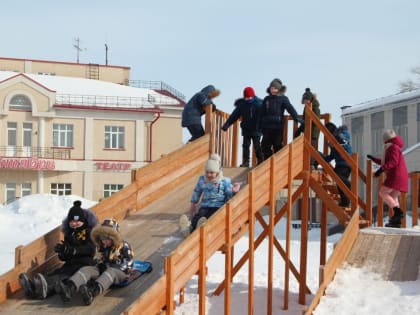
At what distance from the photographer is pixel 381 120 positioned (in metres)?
46.3

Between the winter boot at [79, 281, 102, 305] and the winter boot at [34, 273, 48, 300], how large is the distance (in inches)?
20.1

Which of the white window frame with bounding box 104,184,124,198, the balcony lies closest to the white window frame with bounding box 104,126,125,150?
the white window frame with bounding box 104,184,124,198

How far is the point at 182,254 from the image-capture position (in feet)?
25.5

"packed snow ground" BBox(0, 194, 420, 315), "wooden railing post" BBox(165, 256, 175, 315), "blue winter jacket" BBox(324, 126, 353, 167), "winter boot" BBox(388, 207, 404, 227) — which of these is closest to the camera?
"wooden railing post" BBox(165, 256, 175, 315)

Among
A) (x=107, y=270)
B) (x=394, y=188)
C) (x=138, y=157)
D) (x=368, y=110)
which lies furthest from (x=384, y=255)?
(x=368, y=110)

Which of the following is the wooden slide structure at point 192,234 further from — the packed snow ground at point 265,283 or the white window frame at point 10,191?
the white window frame at point 10,191

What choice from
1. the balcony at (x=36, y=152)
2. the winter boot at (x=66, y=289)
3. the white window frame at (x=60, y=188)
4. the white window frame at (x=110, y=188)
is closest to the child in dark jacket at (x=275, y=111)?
the winter boot at (x=66, y=289)

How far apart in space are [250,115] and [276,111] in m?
0.87

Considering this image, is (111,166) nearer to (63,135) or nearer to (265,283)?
(63,135)

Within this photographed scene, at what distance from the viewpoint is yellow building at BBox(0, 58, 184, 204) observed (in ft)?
140

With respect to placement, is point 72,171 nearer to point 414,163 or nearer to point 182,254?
point 414,163

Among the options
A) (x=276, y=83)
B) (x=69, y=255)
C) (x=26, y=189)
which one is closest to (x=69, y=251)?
(x=69, y=255)

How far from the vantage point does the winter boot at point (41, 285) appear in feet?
25.7

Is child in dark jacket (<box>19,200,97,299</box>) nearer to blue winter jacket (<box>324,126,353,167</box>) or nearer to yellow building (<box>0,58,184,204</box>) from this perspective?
blue winter jacket (<box>324,126,353,167</box>)
